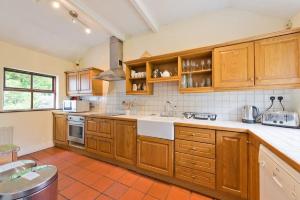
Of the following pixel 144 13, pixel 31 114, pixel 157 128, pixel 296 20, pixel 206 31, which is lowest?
pixel 157 128

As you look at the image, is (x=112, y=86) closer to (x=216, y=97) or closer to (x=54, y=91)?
(x=54, y=91)

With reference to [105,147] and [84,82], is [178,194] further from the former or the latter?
[84,82]

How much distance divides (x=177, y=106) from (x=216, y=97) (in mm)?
688

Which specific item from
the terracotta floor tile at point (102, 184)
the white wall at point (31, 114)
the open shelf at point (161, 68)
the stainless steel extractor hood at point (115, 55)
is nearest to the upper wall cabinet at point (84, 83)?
the white wall at point (31, 114)

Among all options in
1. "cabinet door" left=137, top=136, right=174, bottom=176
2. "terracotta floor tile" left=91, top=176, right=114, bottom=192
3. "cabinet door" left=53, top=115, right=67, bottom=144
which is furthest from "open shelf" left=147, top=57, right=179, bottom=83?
"cabinet door" left=53, top=115, right=67, bottom=144

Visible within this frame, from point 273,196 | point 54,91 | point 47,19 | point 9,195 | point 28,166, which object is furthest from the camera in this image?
point 54,91

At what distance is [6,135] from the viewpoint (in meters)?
2.73

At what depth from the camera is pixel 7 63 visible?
111 inches

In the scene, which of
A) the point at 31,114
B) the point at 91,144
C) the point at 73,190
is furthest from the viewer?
the point at 31,114

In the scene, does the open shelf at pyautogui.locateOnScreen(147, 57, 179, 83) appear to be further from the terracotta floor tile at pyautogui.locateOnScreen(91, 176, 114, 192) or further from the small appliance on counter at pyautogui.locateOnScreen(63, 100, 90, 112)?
the small appliance on counter at pyautogui.locateOnScreen(63, 100, 90, 112)

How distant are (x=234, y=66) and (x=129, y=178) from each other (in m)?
2.27

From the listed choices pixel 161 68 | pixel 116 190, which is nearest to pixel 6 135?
pixel 116 190

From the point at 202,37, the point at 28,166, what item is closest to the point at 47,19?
the point at 28,166

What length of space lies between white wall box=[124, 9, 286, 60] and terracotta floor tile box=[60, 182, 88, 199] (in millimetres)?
2572
